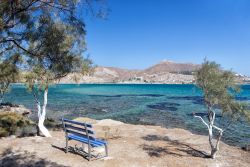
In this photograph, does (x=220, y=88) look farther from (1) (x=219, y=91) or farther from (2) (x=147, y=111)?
(2) (x=147, y=111)

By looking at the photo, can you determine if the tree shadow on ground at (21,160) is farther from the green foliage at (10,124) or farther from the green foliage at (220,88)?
the green foliage at (220,88)

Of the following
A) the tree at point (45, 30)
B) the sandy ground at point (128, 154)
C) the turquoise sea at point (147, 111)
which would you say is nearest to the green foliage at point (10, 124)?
the sandy ground at point (128, 154)

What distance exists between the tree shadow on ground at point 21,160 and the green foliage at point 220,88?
8.57m

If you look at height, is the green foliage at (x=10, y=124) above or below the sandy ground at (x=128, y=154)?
above

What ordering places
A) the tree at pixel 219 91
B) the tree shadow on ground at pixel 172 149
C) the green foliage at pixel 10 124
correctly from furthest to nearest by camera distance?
1. the green foliage at pixel 10 124
2. the tree shadow on ground at pixel 172 149
3. the tree at pixel 219 91

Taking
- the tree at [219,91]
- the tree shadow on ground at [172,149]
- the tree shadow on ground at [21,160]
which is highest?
the tree at [219,91]

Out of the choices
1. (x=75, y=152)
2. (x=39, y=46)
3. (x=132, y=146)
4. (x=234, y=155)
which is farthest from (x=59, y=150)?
(x=234, y=155)

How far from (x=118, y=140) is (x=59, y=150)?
4544mm

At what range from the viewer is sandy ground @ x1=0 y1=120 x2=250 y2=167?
1270cm

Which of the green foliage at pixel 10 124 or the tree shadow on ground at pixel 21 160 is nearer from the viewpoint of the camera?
the tree shadow on ground at pixel 21 160

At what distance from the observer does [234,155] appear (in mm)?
15344

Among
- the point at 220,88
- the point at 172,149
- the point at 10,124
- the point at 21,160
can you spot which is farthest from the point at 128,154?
the point at 10,124

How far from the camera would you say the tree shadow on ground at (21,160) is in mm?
12008

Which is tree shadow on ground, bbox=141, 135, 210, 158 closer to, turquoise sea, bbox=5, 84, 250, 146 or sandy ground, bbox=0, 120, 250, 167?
sandy ground, bbox=0, 120, 250, 167
